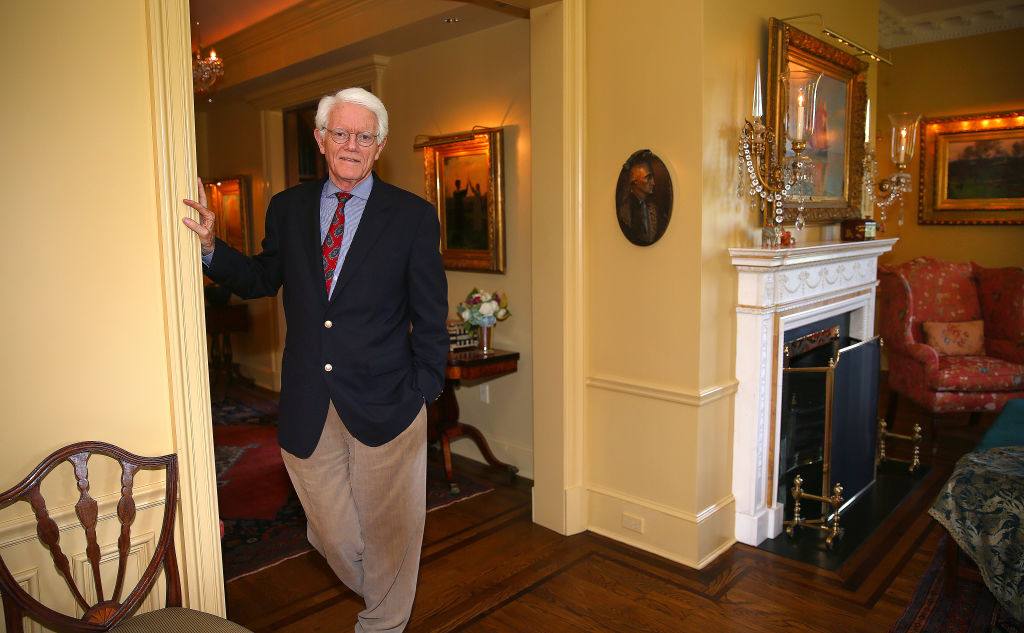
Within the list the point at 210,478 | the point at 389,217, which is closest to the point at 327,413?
the point at 210,478

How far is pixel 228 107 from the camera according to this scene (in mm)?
6766

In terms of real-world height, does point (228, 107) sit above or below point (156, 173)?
above

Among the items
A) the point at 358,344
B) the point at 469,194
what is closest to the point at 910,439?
the point at 469,194

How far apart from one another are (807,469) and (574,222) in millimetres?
1681

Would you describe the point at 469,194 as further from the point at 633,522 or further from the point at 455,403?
the point at 633,522

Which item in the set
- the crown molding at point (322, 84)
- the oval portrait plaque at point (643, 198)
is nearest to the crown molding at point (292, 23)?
the crown molding at point (322, 84)

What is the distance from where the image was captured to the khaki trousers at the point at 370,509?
227 centimetres

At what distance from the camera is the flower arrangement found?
4160 mm

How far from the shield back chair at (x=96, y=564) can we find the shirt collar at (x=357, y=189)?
0.93 metres

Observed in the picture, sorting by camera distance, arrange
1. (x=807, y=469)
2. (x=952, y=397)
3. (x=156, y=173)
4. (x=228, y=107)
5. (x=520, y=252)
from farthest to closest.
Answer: (x=228, y=107) → (x=952, y=397) → (x=520, y=252) → (x=807, y=469) → (x=156, y=173)

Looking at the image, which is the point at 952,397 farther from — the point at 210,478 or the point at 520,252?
the point at 210,478

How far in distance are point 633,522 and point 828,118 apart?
2357 mm

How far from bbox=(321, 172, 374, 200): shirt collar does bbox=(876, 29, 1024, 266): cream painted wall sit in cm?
534

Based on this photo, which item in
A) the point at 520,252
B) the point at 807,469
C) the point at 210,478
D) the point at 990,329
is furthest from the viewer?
the point at 990,329
